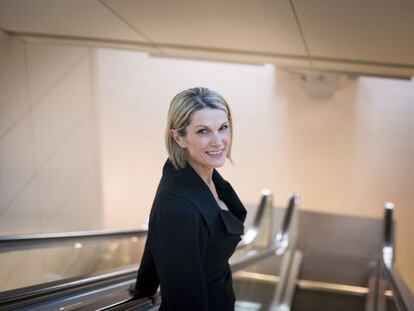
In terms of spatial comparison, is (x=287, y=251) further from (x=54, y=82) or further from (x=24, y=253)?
(x=24, y=253)

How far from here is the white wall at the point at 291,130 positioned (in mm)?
7969

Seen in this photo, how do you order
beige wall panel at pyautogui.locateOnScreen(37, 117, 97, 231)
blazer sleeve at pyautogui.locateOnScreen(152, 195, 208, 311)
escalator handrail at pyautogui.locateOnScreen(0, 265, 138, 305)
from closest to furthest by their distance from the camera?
blazer sleeve at pyautogui.locateOnScreen(152, 195, 208, 311) < escalator handrail at pyautogui.locateOnScreen(0, 265, 138, 305) < beige wall panel at pyautogui.locateOnScreen(37, 117, 97, 231)

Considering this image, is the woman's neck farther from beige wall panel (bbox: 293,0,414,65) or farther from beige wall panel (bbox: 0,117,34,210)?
beige wall panel (bbox: 0,117,34,210)

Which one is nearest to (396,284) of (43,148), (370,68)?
(370,68)

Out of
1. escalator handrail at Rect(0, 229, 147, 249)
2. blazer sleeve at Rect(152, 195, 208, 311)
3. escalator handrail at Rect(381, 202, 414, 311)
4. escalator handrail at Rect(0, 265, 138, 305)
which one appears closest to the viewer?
blazer sleeve at Rect(152, 195, 208, 311)

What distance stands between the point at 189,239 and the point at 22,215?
287 centimetres

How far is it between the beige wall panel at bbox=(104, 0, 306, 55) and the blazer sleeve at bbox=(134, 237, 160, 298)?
1381 millimetres

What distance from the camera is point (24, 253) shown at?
2877mm

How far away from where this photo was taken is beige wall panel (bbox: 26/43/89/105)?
3.98m

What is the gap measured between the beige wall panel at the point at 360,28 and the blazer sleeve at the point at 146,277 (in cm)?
144

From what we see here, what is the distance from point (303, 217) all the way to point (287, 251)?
7.91ft

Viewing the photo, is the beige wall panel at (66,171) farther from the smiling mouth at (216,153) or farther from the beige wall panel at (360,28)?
the smiling mouth at (216,153)

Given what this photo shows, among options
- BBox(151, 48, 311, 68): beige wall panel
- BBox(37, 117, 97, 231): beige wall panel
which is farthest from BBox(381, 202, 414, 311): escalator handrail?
BBox(37, 117, 97, 231): beige wall panel

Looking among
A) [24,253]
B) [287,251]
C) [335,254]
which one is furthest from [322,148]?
[24,253]
